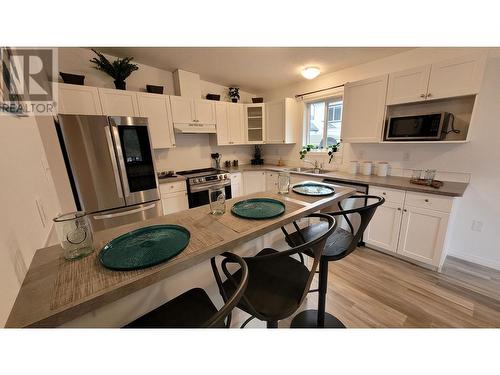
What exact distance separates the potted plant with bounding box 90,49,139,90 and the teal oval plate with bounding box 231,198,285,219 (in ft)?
8.78

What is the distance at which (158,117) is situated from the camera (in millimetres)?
2891

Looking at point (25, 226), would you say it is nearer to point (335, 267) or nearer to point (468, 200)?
point (335, 267)

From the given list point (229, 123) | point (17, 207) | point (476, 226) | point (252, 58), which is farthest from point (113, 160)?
point (476, 226)

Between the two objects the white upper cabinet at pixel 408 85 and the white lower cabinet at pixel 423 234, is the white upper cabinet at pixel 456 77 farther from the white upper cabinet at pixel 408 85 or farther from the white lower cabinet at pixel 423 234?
the white lower cabinet at pixel 423 234

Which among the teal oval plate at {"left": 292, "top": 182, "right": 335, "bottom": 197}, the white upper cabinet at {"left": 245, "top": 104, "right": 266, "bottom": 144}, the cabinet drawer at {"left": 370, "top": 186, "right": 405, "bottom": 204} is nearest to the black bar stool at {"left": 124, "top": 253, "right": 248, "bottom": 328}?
the teal oval plate at {"left": 292, "top": 182, "right": 335, "bottom": 197}

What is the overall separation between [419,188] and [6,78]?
3.29m

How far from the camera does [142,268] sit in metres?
→ 0.69

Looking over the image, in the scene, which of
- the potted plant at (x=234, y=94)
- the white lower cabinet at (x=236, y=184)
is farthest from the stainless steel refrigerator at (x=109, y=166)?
the potted plant at (x=234, y=94)

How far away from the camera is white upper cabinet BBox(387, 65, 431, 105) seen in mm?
2096

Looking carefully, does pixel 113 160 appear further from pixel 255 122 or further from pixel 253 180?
pixel 255 122

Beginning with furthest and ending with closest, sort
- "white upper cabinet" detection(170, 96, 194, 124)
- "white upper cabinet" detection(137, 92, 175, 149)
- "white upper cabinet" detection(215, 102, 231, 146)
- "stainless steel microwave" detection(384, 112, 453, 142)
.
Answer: "white upper cabinet" detection(215, 102, 231, 146), "white upper cabinet" detection(170, 96, 194, 124), "white upper cabinet" detection(137, 92, 175, 149), "stainless steel microwave" detection(384, 112, 453, 142)

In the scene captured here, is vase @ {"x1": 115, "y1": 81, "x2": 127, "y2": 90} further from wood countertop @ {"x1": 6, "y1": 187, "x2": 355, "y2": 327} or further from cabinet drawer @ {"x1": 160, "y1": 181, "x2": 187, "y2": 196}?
wood countertop @ {"x1": 6, "y1": 187, "x2": 355, "y2": 327}

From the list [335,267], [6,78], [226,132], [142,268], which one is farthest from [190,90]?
[335,267]

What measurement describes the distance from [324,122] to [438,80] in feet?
5.24
